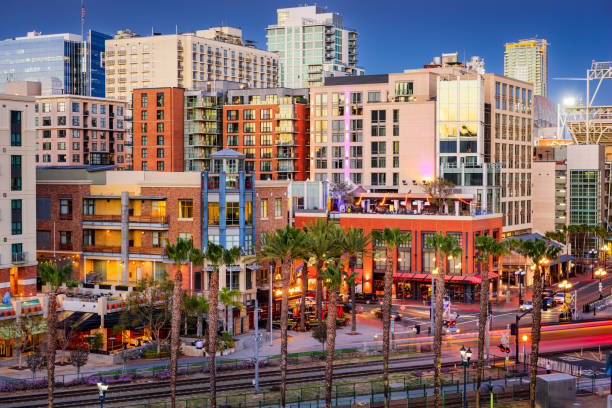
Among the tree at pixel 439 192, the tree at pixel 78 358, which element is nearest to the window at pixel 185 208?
the tree at pixel 78 358

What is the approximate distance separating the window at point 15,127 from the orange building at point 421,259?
48.6m

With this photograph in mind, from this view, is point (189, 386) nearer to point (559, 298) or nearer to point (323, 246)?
point (323, 246)

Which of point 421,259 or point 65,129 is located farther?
point 65,129

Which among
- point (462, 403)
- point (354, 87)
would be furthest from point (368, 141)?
point (462, 403)

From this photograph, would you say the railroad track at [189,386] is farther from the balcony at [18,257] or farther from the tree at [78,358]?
the balcony at [18,257]

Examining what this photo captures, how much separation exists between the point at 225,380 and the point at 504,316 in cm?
4519

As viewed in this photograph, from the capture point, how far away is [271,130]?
548 feet

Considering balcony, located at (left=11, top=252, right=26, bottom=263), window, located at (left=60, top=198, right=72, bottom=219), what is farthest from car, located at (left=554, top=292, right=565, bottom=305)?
balcony, located at (left=11, top=252, right=26, bottom=263)

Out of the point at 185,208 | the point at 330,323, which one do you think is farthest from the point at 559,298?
the point at 330,323

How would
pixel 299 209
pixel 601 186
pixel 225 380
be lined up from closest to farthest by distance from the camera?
1. pixel 225 380
2. pixel 299 209
3. pixel 601 186

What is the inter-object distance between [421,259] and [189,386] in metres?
56.2

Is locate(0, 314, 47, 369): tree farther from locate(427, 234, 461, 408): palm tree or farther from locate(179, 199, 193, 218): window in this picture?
locate(427, 234, 461, 408): palm tree

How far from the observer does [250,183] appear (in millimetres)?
95312

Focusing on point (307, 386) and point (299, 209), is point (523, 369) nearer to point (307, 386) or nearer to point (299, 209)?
point (307, 386)
